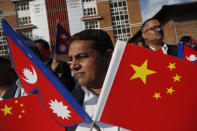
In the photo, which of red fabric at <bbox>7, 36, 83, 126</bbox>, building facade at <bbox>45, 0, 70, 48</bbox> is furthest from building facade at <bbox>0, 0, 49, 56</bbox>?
red fabric at <bbox>7, 36, 83, 126</bbox>

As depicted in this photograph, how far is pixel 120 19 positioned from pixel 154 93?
21110 millimetres

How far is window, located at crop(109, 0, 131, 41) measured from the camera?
21.3 meters

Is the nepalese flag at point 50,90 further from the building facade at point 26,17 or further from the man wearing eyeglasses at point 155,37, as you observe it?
the building facade at point 26,17

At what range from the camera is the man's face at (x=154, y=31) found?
2.86 meters

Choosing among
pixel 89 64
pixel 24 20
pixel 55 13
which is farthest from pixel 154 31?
pixel 24 20

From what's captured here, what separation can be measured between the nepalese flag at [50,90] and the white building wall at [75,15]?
1946cm

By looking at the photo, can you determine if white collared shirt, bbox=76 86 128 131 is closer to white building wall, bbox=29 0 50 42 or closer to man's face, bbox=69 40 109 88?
man's face, bbox=69 40 109 88

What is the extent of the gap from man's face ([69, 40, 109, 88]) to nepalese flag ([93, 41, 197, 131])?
12.6 inches

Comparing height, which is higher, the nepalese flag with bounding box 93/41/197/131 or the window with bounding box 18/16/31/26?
the window with bounding box 18/16/31/26

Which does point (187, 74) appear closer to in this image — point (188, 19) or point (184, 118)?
point (184, 118)

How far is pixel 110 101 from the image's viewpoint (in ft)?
3.25

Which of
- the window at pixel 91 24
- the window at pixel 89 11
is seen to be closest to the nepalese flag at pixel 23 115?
the window at pixel 91 24

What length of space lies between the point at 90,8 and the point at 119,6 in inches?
105

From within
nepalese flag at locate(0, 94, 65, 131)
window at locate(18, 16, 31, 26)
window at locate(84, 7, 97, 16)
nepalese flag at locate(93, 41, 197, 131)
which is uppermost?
window at locate(84, 7, 97, 16)
